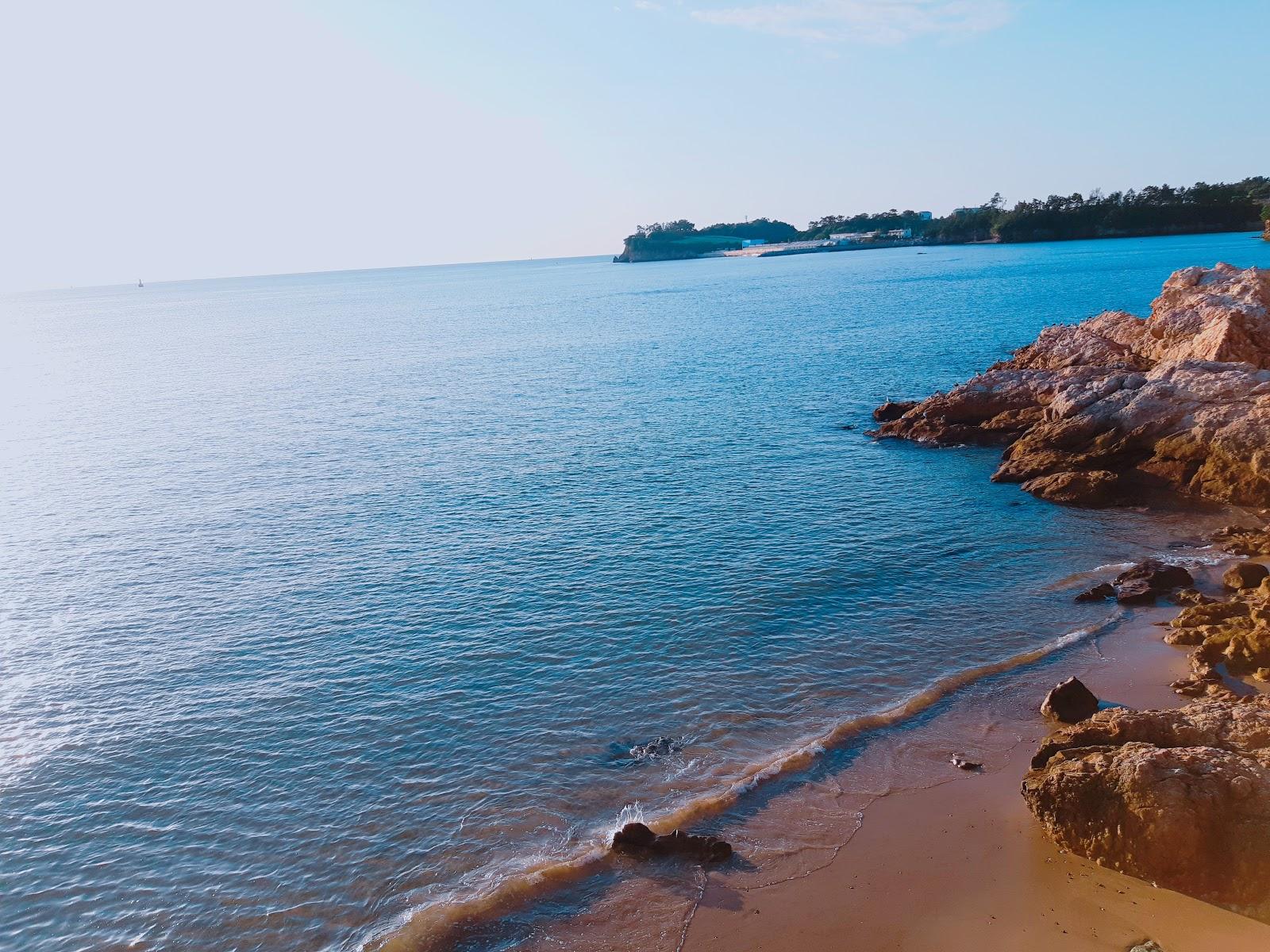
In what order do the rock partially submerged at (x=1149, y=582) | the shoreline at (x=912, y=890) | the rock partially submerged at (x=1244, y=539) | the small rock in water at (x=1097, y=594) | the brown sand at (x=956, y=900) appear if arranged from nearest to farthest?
the brown sand at (x=956, y=900)
the shoreline at (x=912, y=890)
the rock partially submerged at (x=1149, y=582)
the small rock in water at (x=1097, y=594)
the rock partially submerged at (x=1244, y=539)

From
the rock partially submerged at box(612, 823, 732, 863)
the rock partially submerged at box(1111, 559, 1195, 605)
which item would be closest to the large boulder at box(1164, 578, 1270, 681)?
the rock partially submerged at box(1111, 559, 1195, 605)

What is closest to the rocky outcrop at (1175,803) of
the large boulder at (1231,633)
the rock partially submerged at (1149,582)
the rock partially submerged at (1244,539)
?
the large boulder at (1231,633)

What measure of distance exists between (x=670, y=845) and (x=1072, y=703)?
933 centimetres

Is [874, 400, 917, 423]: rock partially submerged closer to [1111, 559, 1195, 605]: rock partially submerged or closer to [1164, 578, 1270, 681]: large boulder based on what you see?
[1111, 559, 1195, 605]: rock partially submerged

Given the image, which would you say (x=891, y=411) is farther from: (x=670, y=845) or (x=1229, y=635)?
(x=670, y=845)

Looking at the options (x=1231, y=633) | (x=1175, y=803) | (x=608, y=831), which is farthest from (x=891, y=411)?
(x=608, y=831)

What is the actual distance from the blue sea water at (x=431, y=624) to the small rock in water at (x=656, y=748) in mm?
169

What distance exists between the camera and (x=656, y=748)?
18.3 m

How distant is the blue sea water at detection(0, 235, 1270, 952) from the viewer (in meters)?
15.8

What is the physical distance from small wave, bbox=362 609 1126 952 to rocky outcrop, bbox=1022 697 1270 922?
415 centimetres

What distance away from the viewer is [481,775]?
17.7 m

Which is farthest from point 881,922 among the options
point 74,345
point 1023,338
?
point 74,345

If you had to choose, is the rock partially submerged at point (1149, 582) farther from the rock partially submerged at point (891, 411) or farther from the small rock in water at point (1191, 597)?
the rock partially submerged at point (891, 411)

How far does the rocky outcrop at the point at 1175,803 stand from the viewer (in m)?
12.9
